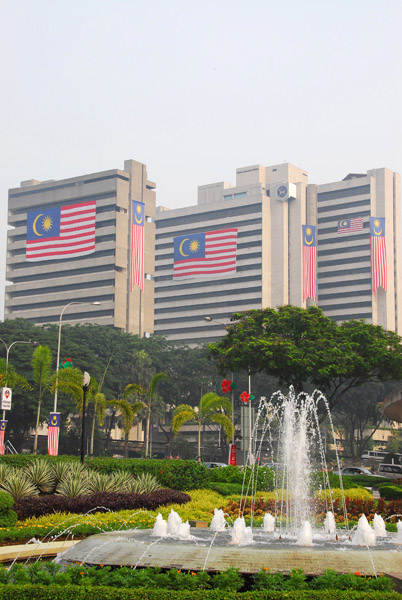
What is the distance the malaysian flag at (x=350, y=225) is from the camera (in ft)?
482

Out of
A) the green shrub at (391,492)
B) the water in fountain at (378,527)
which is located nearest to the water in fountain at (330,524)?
the water in fountain at (378,527)

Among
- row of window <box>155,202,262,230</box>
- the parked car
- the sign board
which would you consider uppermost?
row of window <box>155,202,262,230</box>

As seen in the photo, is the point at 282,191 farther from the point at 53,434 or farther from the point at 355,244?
the point at 53,434

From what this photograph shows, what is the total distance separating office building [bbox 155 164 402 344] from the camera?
146875 mm

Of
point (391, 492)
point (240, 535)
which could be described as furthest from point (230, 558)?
point (391, 492)

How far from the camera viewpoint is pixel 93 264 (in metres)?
143

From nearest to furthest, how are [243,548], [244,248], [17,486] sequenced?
[243,548], [17,486], [244,248]

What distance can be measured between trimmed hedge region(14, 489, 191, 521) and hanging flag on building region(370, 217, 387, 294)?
4515 inches

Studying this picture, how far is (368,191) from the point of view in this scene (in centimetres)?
14975

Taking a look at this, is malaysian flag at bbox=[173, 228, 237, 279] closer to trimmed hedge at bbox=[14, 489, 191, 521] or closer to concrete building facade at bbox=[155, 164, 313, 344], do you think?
concrete building facade at bbox=[155, 164, 313, 344]

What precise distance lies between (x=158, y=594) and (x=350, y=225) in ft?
468

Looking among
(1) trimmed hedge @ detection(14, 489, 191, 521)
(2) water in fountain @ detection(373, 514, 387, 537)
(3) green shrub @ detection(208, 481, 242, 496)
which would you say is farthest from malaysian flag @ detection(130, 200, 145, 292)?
(2) water in fountain @ detection(373, 514, 387, 537)

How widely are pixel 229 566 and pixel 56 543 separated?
20.8ft

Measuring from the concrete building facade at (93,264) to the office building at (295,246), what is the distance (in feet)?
36.2
